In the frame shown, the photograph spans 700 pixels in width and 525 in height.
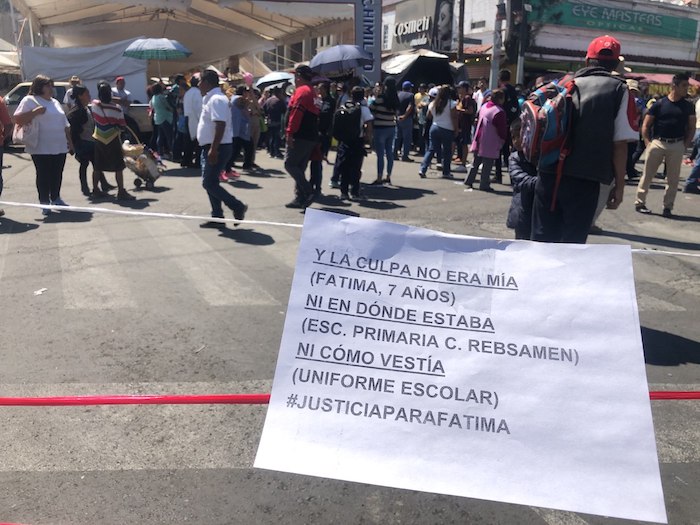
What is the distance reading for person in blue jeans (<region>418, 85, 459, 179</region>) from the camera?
1136 cm

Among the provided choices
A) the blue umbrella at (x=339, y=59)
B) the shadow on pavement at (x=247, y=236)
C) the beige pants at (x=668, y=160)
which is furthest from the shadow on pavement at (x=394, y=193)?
the blue umbrella at (x=339, y=59)

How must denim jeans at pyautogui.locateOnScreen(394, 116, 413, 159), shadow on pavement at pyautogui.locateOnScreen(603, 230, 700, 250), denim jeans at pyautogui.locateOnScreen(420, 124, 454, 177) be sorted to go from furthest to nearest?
denim jeans at pyautogui.locateOnScreen(394, 116, 413, 159)
denim jeans at pyautogui.locateOnScreen(420, 124, 454, 177)
shadow on pavement at pyautogui.locateOnScreen(603, 230, 700, 250)

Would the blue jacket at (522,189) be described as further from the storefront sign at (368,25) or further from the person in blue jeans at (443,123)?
the storefront sign at (368,25)

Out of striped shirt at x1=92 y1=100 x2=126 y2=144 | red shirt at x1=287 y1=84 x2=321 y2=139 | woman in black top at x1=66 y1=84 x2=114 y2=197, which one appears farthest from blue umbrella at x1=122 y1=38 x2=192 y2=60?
red shirt at x1=287 y1=84 x2=321 y2=139

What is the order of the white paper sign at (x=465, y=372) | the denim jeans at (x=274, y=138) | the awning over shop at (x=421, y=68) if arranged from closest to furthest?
the white paper sign at (x=465, y=372) → the denim jeans at (x=274, y=138) → the awning over shop at (x=421, y=68)

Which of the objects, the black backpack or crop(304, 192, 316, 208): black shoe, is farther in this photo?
the black backpack

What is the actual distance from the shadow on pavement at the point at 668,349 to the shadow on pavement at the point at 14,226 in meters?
6.75

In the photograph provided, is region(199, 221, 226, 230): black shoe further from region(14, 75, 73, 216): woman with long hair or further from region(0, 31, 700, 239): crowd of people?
region(14, 75, 73, 216): woman with long hair

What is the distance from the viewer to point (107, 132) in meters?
9.34

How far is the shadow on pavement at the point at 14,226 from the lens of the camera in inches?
295

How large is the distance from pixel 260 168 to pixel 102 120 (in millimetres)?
4348

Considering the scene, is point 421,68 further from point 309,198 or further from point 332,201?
point 309,198

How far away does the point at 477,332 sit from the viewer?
1.74m

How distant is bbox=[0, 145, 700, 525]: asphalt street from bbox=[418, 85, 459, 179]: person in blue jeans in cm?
330
